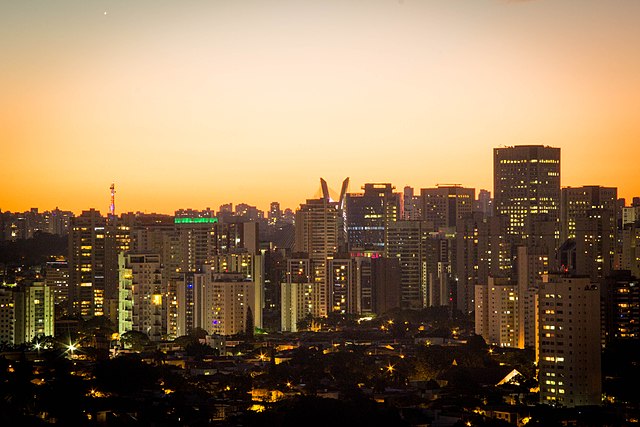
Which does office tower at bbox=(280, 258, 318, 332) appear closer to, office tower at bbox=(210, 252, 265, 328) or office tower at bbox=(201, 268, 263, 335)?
office tower at bbox=(210, 252, 265, 328)

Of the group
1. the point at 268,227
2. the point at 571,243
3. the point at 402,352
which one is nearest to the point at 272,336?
the point at 402,352

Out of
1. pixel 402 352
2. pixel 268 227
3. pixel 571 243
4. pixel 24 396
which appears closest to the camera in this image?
pixel 24 396

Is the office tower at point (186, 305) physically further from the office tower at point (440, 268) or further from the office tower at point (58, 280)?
the office tower at point (440, 268)

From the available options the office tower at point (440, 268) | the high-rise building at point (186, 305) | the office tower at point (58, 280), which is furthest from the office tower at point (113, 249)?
the office tower at point (440, 268)

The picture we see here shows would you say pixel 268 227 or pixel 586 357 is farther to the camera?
pixel 268 227

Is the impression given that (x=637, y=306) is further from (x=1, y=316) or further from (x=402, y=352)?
(x=1, y=316)

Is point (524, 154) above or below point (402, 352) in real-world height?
above
